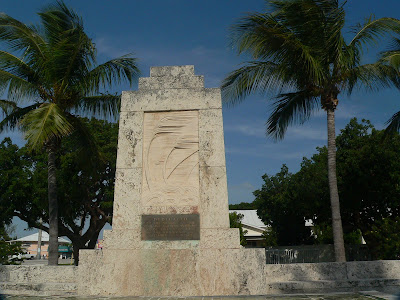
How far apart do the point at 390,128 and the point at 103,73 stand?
987 cm

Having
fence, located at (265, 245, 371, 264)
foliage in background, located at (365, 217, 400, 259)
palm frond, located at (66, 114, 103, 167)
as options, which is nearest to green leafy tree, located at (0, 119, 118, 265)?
palm frond, located at (66, 114, 103, 167)

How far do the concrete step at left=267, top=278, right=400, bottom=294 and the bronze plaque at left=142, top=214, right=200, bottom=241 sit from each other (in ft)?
6.86

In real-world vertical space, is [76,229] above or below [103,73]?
below

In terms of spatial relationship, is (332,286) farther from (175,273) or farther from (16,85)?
(16,85)

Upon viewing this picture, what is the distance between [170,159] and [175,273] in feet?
8.54

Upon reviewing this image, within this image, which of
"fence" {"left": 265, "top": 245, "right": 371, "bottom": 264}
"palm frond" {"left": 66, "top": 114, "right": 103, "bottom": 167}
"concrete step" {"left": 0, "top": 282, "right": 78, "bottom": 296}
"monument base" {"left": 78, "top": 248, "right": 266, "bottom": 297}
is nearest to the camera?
"monument base" {"left": 78, "top": 248, "right": 266, "bottom": 297}

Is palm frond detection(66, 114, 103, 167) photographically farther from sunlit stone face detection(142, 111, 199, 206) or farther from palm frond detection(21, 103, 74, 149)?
sunlit stone face detection(142, 111, 199, 206)

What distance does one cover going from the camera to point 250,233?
40.8 m

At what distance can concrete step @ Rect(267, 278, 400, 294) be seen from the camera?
822cm

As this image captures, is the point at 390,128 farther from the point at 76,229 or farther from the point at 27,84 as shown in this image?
the point at 76,229

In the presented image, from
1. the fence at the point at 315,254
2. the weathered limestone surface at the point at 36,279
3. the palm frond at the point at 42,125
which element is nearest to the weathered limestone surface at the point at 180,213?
the weathered limestone surface at the point at 36,279

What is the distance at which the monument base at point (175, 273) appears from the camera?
7.95 meters

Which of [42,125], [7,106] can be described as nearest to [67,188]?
[7,106]

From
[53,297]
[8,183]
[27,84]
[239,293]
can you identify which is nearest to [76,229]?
[8,183]
